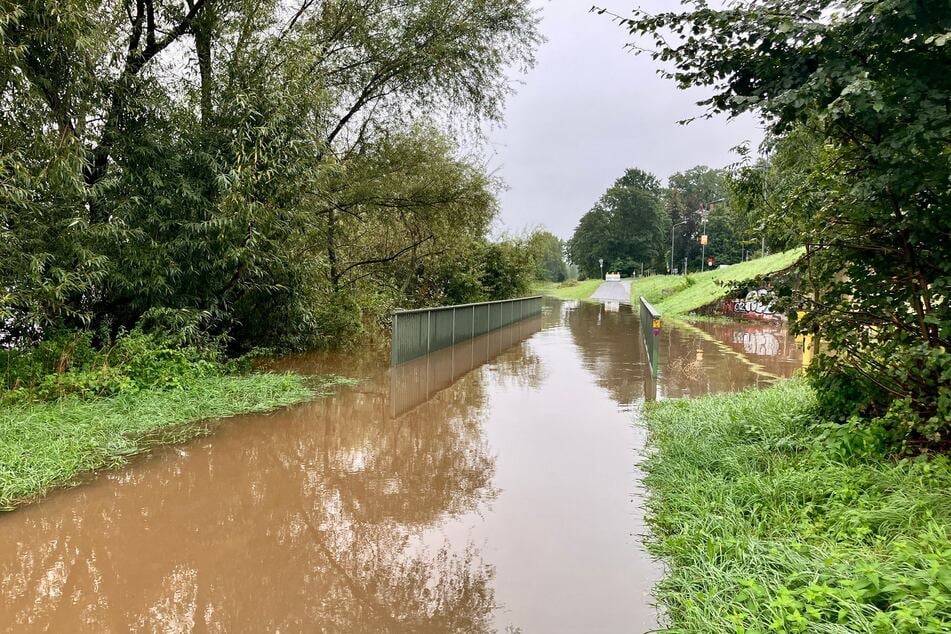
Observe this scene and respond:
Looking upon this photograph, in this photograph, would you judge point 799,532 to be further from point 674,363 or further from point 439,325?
point 439,325

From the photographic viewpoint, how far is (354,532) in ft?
12.0

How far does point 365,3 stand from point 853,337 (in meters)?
10.5

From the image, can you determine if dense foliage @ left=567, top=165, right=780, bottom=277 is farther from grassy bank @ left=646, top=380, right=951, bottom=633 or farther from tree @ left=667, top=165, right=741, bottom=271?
grassy bank @ left=646, top=380, right=951, bottom=633

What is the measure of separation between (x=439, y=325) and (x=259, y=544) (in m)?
9.19

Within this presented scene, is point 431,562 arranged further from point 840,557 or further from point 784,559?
point 840,557

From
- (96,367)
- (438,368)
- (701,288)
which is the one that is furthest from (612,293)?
(96,367)

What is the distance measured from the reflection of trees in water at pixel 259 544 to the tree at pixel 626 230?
79318mm

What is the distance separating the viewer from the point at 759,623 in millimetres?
2301

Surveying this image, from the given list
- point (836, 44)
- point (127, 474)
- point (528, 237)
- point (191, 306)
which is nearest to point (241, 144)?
point (191, 306)

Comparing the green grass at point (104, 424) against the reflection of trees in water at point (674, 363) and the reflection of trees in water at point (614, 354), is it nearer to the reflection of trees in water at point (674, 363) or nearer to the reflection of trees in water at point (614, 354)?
the reflection of trees in water at point (614, 354)

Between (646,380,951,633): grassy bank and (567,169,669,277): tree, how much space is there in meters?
78.9

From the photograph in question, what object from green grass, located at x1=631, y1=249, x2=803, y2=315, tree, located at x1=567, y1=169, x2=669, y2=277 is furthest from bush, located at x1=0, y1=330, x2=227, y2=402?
tree, located at x1=567, y1=169, x2=669, y2=277

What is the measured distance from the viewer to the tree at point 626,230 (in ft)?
264

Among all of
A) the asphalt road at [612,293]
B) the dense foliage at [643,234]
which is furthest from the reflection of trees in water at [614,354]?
the dense foliage at [643,234]
